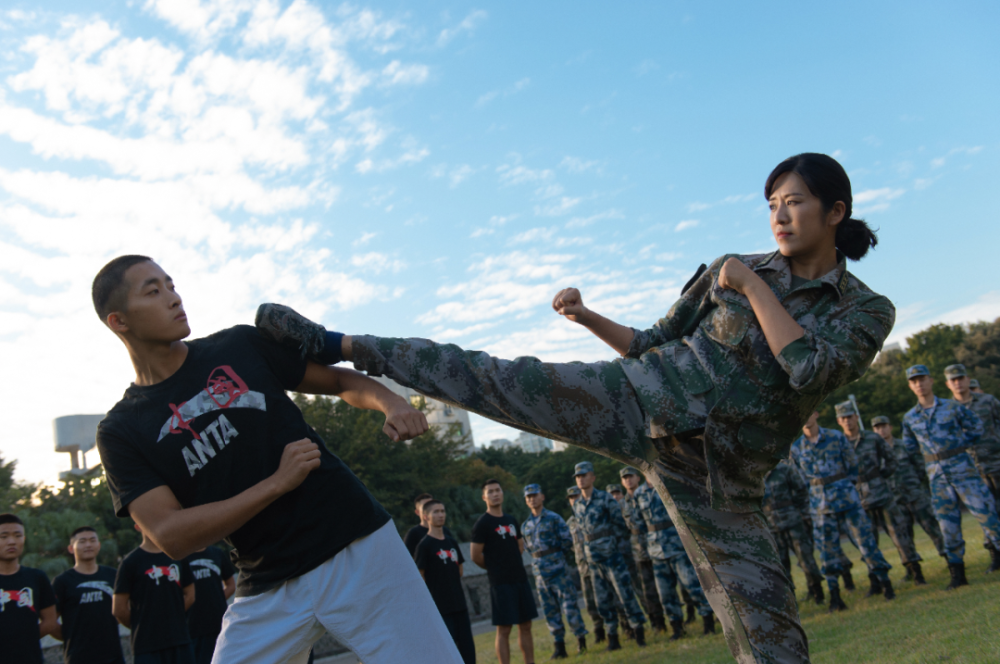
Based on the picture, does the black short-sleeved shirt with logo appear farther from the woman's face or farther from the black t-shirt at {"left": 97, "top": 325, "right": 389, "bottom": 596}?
the woman's face

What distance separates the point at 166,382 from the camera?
2.72 metres

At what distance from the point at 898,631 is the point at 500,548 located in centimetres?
486

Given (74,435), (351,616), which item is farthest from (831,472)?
(74,435)

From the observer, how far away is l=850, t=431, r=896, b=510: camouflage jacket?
416 inches

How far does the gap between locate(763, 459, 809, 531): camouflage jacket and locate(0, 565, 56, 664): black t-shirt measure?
356 inches

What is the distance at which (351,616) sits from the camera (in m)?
2.46

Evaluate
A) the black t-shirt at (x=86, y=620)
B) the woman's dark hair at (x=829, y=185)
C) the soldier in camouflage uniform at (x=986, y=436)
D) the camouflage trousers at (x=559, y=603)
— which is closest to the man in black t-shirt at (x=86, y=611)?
the black t-shirt at (x=86, y=620)

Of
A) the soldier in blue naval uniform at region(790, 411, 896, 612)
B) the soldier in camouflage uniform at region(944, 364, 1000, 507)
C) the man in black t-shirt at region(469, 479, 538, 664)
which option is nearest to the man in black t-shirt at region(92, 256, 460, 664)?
the man in black t-shirt at region(469, 479, 538, 664)

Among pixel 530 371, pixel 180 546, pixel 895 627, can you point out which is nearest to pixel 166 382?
pixel 180 546

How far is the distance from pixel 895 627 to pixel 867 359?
5.21 m

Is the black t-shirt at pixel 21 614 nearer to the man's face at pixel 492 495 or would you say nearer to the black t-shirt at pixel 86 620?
the black t-shirt at pixel 86 620

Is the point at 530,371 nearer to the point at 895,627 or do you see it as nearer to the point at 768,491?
the point at 895,627

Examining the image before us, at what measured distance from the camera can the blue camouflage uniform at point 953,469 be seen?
866 centimetres

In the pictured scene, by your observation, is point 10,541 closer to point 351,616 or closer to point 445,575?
point 445,575
